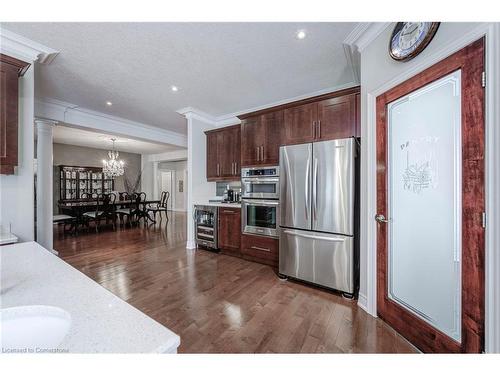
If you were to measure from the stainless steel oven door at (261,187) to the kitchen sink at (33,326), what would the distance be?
256 cm

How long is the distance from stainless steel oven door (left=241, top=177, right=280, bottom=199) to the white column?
134 inches

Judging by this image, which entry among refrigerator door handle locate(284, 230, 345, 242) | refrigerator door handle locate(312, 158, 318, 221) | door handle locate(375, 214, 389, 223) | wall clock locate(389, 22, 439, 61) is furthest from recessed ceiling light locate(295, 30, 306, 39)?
refrigerator door handle locate(284, 230, 345, 242)

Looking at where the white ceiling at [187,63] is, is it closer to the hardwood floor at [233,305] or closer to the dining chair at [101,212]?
the hardwood floor at [233,305]

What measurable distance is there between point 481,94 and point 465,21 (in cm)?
43

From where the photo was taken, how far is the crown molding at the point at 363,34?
1848 millimetres

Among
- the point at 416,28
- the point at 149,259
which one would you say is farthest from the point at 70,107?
the point at 416,28

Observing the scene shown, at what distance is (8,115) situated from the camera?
5.73 feet

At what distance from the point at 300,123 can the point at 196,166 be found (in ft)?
7.23

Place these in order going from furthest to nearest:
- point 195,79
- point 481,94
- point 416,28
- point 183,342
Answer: point 195,79 < point 183,342 < point 416,28 < point 481,94

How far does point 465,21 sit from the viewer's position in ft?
3.88

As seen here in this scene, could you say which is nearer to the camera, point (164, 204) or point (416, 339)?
point (416, 339)

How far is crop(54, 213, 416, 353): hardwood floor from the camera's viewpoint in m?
1.60

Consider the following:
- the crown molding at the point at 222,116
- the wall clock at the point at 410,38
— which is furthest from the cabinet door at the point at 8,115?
the wall clock at the point at 410,38

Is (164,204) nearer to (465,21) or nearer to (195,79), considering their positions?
(195,79)
